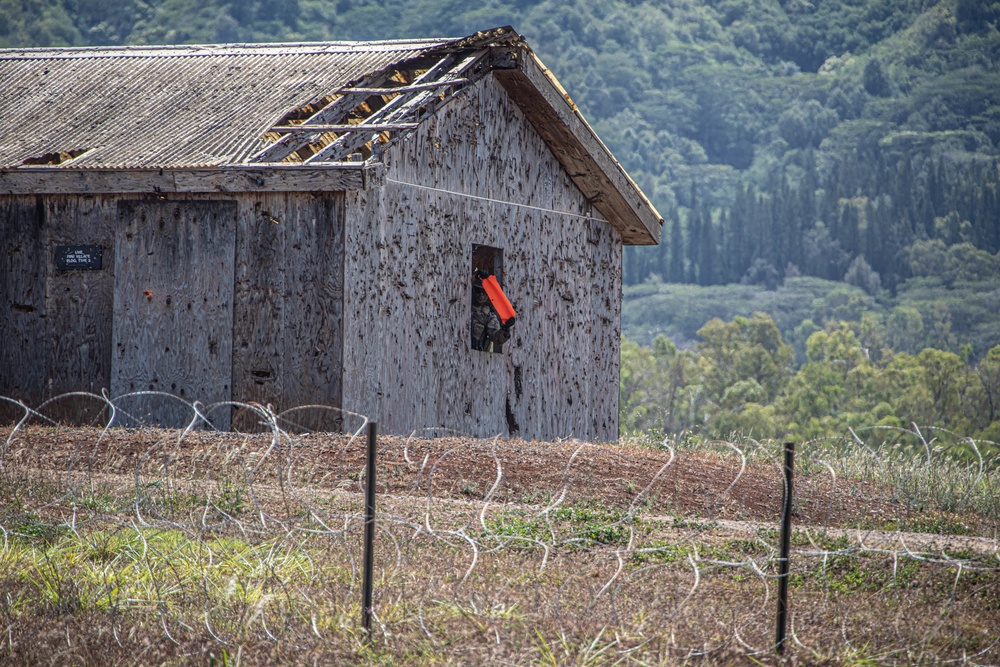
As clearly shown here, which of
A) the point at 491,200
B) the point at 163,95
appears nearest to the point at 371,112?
the point at 491,200

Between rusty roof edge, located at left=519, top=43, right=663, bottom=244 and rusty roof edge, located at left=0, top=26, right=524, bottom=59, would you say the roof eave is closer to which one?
rusty roof edge, located at left=519, top=43, right=663, bottom=244

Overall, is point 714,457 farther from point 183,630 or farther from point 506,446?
point 183,630

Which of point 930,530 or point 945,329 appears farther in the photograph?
point 945,329

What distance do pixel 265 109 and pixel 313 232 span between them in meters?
2.72

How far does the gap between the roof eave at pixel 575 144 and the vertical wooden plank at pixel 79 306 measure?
493 centimetres

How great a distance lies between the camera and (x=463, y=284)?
15.3m

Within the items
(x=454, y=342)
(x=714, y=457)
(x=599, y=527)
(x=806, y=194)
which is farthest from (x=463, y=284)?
(x=806, y=194)

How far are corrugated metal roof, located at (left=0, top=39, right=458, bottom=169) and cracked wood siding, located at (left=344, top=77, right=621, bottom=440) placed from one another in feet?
5.22

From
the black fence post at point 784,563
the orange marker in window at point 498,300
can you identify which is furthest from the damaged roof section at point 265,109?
the black fence post at point 784,563

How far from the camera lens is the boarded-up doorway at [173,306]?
44.8 feet

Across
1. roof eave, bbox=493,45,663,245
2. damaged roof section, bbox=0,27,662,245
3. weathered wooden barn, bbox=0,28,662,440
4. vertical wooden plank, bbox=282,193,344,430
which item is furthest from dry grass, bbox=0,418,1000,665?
roof eave, bbox=493,45,663,245

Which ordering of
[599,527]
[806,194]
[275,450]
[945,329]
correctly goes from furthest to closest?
[806,194], [945,329], [275,450], [599,527]

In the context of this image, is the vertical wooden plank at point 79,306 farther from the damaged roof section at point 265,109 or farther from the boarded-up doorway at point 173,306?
the damaged roof section at point 265,109

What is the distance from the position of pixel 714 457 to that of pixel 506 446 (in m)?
2.95
